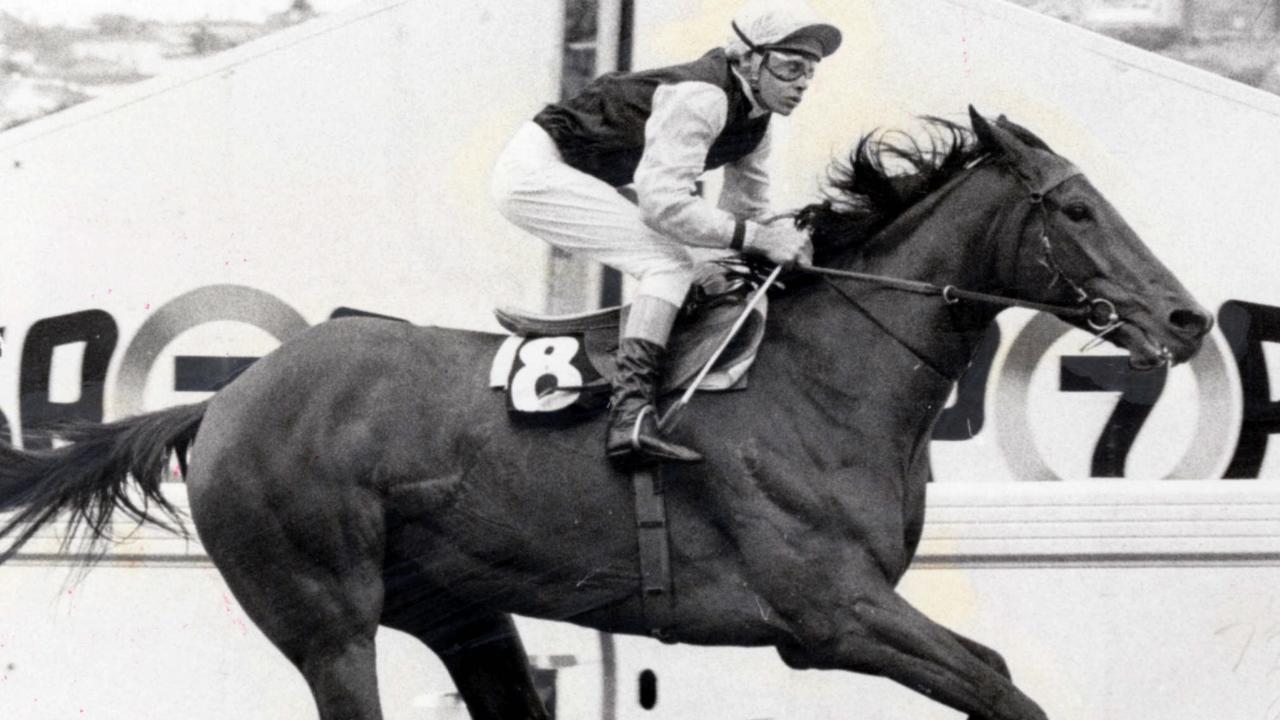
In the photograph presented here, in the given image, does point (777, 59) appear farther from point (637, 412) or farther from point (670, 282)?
point (637, 412)

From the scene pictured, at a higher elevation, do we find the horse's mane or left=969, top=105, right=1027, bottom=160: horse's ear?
left=969, top=105, right=1027, bottom=160: horse's ear

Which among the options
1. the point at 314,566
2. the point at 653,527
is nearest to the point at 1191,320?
the point at 653,527

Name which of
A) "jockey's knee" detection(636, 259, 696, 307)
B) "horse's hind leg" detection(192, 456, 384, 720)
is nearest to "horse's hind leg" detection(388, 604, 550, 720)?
"horse's hind leg" detection(192, 456, 384, 720)

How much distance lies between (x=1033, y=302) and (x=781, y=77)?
2.65ft

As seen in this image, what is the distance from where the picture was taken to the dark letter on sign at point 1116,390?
4.78m

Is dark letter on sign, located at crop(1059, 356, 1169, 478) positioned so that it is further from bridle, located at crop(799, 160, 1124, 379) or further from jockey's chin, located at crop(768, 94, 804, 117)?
jockey's chin, located at crop(768, 94, 804, 117)

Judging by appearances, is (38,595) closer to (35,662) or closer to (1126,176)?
(35,662)

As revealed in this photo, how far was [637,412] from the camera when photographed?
410cm

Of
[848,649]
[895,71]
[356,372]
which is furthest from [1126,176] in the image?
[356,372]

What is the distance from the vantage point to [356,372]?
14.2 feet

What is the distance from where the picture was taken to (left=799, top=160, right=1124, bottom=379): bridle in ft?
13.2

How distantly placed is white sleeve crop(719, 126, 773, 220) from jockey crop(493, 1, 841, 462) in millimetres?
60

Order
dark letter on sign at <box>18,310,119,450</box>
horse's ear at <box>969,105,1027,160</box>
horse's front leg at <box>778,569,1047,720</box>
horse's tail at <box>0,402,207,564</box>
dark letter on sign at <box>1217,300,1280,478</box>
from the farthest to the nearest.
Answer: dark letter on sign at <box>18,310,119,450</box>, dark letter on sign at <box>1217,300,1280,478</box>, horse's tail at <box>0,402,207,564</box>, horse's ear at <box>969,105,1027,160</box>, horse's front leg at <box>778,569,1047,720</box>

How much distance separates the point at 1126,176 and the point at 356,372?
2.18 meters
